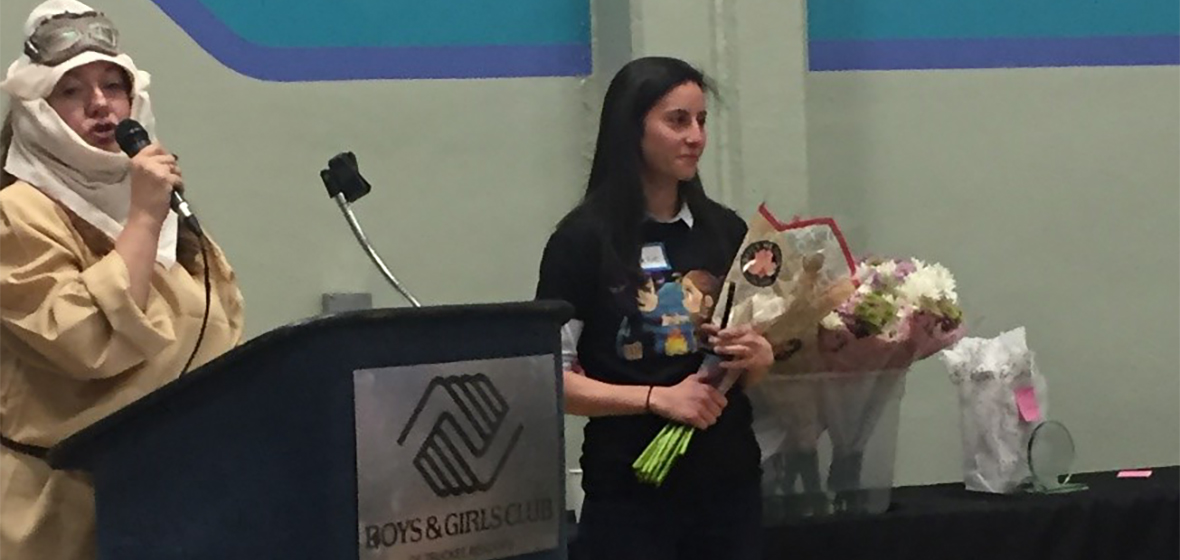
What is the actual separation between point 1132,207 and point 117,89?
2.54 m

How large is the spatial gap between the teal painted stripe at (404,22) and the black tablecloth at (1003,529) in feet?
3.84

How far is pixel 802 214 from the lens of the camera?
3070 mm

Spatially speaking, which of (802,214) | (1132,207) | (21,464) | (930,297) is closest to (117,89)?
(21,464)

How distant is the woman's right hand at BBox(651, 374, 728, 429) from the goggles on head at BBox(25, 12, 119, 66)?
89cm

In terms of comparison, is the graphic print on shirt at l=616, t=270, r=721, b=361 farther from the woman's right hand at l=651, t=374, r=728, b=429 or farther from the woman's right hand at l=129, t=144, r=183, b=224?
the woman's right hand at l=129, t=144, r=183, b=224

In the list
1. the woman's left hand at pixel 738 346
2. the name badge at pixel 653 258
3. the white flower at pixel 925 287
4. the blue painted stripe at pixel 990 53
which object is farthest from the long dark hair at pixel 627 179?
the blue painted stripe at pixel 990 53

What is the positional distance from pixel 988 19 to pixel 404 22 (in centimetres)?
140

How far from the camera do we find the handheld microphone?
155 centimetres

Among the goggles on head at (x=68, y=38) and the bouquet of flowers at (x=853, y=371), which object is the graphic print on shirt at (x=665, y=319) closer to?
the bouquet of flowers at (x=853, y=371)

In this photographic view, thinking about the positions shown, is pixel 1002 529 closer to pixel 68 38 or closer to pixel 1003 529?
pixel 1003 529

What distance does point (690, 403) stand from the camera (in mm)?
2092

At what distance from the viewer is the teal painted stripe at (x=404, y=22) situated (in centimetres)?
282

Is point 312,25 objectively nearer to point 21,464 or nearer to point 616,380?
point 616,380

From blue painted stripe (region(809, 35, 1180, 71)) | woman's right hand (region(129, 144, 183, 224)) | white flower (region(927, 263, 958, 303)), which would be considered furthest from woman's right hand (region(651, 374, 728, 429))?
blue painted stripe (region(809, 35, 1180, 71))
